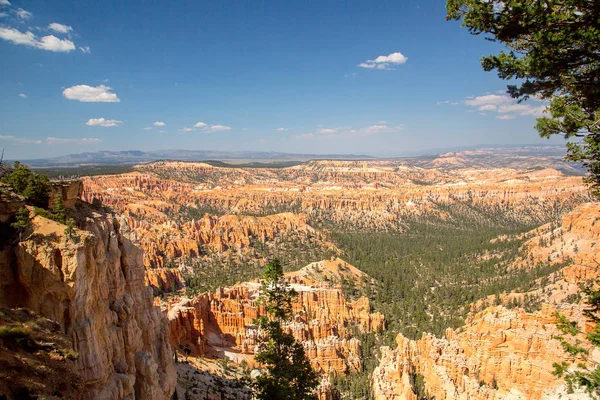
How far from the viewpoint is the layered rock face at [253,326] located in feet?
118

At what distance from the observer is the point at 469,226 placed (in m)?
129

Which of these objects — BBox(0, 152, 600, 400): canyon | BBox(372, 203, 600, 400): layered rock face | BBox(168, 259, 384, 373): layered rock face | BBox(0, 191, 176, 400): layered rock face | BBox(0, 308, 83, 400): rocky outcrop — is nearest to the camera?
BBox(0, 308, 83, 400): rocky outcrop

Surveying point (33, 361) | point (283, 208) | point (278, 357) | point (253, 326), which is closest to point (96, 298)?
point (33, 361)

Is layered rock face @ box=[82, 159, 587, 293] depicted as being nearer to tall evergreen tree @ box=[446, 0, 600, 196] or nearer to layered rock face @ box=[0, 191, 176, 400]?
layered rock face @ box=[0, 191, 176, 400]

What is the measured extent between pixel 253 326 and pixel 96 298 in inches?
1151

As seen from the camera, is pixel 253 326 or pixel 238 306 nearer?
pixel 253 326

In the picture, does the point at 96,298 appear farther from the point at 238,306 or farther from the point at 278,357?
the point at 238,306

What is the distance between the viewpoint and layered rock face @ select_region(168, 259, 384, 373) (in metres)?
36.1

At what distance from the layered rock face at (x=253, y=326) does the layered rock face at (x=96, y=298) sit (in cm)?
1647

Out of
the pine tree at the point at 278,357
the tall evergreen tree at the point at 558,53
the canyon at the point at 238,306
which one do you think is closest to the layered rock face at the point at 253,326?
the canyon at the point at 238,306

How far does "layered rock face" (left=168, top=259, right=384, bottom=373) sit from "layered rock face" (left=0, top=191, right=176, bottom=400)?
1647cm

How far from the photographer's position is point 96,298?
539 inches

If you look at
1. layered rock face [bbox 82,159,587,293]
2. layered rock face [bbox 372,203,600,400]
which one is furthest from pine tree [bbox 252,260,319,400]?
layered rock face [bbox 82,159,587,293]

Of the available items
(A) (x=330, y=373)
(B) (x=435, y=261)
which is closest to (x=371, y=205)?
(B) (x=435, y=261)
